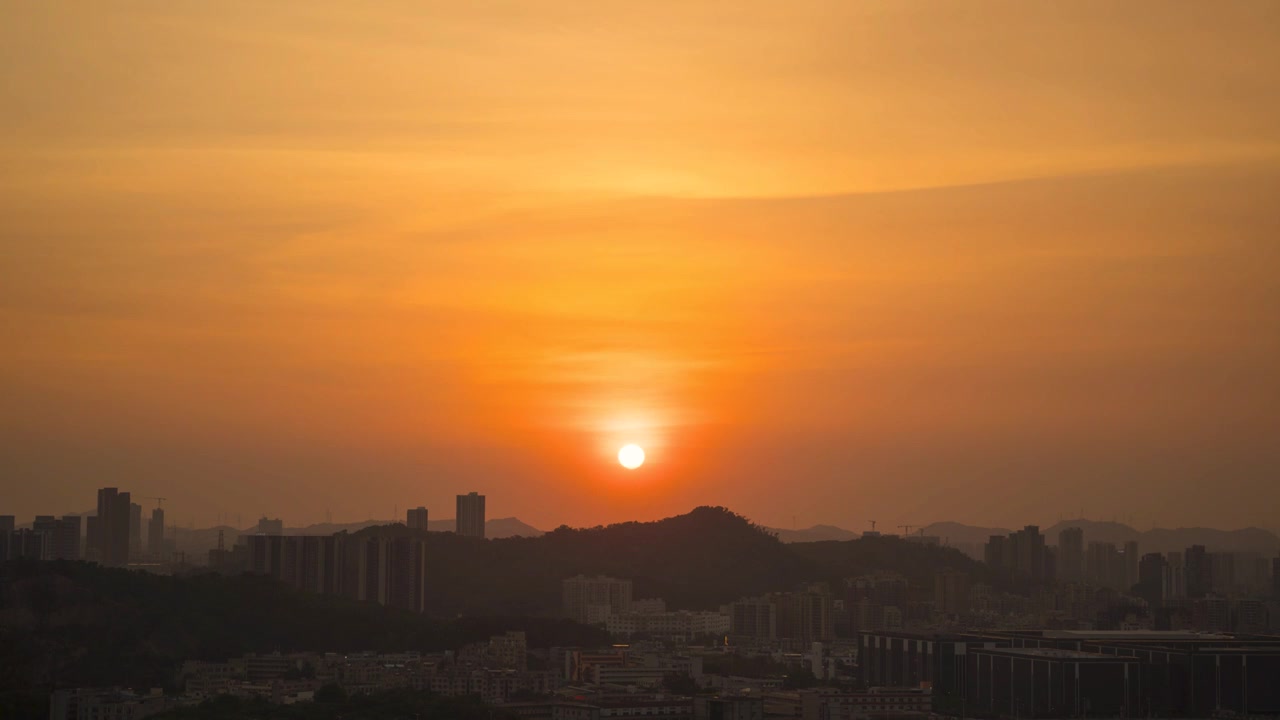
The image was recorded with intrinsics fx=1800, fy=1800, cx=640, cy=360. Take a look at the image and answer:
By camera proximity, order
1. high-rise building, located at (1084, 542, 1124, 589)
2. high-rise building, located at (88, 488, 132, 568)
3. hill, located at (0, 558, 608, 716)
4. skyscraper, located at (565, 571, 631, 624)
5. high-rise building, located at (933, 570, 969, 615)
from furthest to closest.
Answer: high-rise building, located at (1084, 542, 1124, 589) → high-rise building, located at (88, 488, 132, 568) → high-rise building, located at (933, 570, 969, 615) → skyscraper, located at (565, 571, 631, 624) → hill, located at (0, 558, 608, 716)

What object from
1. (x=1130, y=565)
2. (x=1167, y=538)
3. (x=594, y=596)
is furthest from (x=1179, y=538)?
(x=594, y=596)

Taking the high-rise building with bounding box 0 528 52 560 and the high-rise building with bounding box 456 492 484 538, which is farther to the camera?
the high-rise building with bounding box 456 492 484 538

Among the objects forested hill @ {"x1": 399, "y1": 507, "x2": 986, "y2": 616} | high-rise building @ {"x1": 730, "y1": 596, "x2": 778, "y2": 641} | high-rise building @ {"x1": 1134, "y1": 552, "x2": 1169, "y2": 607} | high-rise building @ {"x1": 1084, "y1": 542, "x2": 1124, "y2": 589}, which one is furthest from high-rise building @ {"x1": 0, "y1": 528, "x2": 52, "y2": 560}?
high-rise building @ {"x1": 1084, "y1": 542, "x2": 1124, "y2": 589}

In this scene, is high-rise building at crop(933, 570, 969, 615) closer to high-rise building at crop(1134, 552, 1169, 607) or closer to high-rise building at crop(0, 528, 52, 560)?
high-rise building at crop(1134, 552, 1169, 607)

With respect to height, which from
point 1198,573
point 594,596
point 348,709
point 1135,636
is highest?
point 1198,573

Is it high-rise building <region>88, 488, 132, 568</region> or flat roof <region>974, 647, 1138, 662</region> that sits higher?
high-rise building <region>88, 488, 132, 568</region>

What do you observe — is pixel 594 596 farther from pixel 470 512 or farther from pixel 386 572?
pixel 470 512

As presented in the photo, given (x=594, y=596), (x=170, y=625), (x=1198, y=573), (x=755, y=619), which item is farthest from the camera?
(x=1198, y=573)
